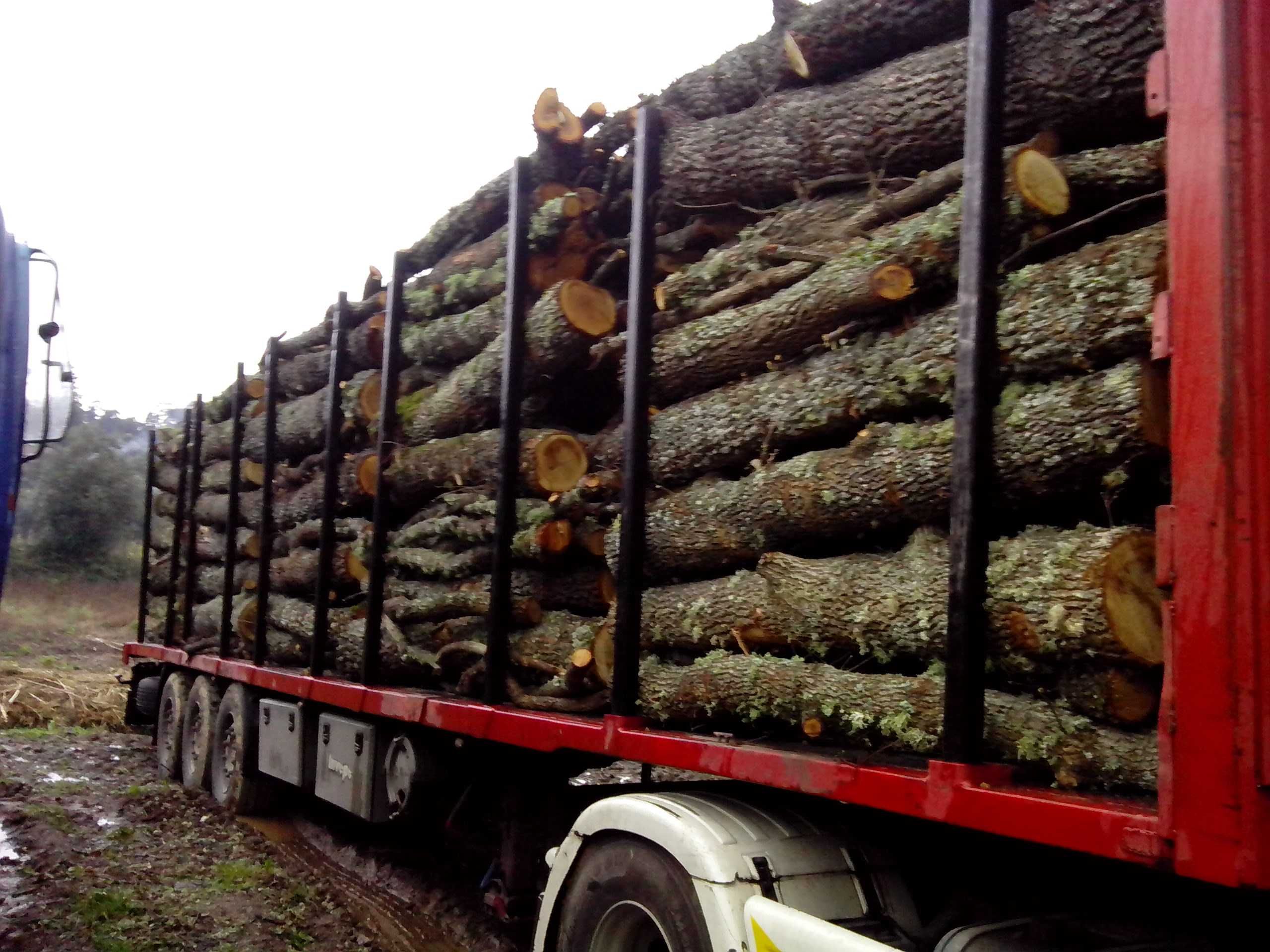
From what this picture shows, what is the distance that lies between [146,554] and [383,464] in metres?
7.11

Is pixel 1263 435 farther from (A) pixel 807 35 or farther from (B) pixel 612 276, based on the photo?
(B) pixel 612 276

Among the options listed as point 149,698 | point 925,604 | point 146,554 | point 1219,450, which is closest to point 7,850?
point 149,698

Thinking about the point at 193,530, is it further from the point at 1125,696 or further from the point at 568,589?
the point at 1125,696

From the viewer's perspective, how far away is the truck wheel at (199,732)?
8961 mm

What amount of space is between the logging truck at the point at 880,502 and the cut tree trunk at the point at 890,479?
12 millimetres

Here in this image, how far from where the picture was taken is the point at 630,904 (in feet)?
11.1

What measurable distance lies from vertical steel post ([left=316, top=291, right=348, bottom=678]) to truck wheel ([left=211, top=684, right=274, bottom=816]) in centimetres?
152

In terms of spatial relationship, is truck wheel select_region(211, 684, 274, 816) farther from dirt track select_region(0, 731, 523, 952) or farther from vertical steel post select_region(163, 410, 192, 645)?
vertical steel post select_region(163, 410, 192, 645)

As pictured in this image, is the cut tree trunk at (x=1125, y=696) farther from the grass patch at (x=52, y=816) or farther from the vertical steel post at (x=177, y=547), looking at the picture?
the vertical steel post at (x=177, y=547)

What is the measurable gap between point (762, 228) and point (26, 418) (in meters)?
4.11

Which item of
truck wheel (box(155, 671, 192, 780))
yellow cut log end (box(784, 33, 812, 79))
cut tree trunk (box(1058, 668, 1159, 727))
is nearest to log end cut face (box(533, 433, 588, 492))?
yellow cut log end (box(784, 33, 812, 79))

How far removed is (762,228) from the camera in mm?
3971

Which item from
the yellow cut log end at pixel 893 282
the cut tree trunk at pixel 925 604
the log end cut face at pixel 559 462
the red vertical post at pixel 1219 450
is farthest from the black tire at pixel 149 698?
the red vertical post at pixel 1219 450

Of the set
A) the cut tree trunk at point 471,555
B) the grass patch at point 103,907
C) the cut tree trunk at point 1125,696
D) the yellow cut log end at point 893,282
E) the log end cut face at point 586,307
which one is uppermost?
the log end cut face at point 586,307
